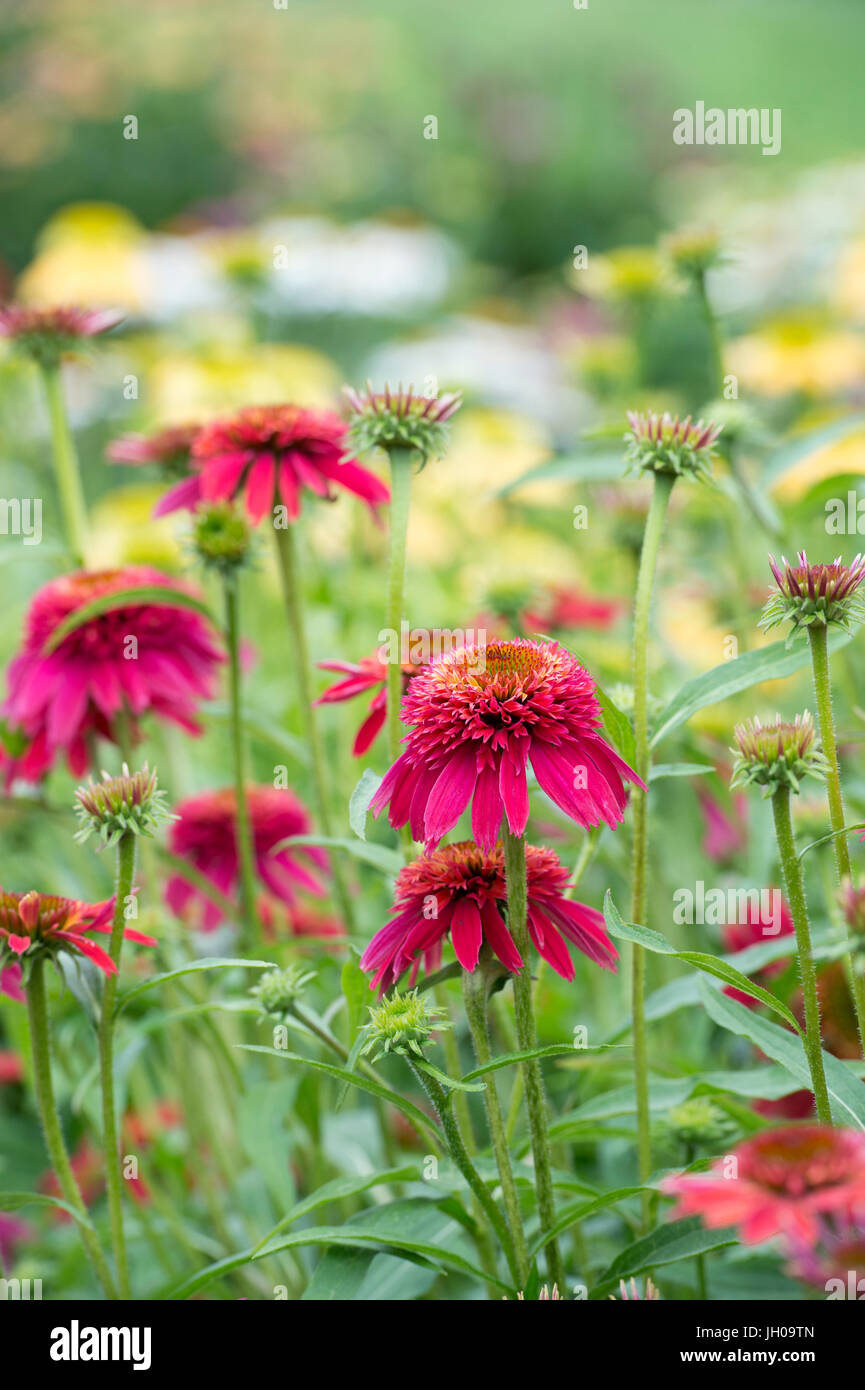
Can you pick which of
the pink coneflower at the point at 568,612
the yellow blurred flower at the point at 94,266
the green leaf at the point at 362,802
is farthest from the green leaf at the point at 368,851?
the yellow blurred flower at the point at 94,266

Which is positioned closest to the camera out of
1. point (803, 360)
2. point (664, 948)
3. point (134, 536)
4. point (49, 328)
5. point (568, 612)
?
point (664, 948)

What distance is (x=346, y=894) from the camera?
0.76 metres

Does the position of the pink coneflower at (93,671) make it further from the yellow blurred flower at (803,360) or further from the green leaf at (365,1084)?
the yellow blurred flower at (803,360)

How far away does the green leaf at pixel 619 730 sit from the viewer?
536mm

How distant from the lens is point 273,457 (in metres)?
0.73

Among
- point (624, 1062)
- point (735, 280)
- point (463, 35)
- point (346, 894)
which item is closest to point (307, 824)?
point (346, 894)

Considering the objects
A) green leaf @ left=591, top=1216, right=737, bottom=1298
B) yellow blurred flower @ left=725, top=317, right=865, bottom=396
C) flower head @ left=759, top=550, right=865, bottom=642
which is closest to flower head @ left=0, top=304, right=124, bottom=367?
flower head @ left=759, top=550, right=865, bottom=642

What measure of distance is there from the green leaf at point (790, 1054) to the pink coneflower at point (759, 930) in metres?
0.23

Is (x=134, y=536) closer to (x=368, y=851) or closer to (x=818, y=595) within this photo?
(x=368, y=851)

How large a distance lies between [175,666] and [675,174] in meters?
4.31

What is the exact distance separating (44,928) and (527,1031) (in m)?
0.20

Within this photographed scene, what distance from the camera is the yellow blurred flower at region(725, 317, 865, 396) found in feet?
5.81

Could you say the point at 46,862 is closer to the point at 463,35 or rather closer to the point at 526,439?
the point at 526,439

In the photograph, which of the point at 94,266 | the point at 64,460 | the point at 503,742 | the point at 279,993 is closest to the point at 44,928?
the point at 279,993
